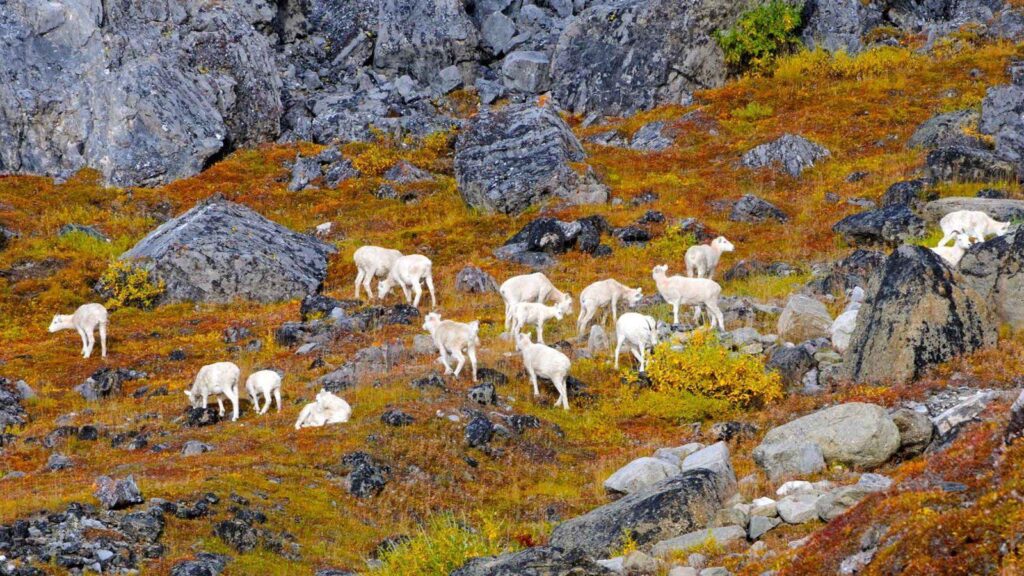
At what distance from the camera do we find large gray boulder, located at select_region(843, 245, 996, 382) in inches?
843

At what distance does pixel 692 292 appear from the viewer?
94.2 ft

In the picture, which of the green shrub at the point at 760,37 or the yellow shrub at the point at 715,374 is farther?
the green shrub at the point at 760,37

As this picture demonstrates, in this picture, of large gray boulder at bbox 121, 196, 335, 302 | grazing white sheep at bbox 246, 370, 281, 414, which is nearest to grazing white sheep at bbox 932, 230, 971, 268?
grazing white sheep at bbox 246, 370, 281, 414

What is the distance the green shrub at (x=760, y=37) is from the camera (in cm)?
6519

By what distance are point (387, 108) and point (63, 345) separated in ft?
114

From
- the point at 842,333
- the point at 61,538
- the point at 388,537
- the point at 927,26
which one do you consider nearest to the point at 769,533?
the point at 388,537

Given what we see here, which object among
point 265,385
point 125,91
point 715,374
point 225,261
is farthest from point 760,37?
point 265,385

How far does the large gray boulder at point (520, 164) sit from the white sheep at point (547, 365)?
24.4 metres

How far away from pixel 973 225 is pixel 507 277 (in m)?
15.8

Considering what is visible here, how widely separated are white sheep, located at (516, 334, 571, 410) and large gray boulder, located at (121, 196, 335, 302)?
17.9 meters

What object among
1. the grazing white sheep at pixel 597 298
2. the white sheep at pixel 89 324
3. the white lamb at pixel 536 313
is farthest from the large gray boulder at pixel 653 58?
the white sheep at pixel 89 324

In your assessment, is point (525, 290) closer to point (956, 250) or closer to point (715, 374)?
point (715, 374)

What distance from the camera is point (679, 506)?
14.6 metres

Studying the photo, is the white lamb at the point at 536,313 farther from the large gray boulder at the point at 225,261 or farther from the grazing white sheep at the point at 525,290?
the large gray boulder at the point at 225,261
